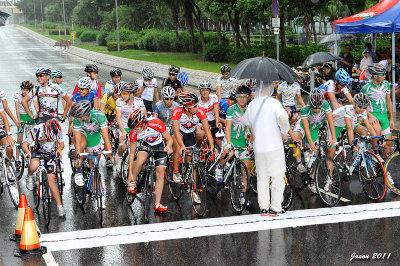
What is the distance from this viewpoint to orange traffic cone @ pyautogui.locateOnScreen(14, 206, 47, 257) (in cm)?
731

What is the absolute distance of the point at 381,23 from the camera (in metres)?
16.9

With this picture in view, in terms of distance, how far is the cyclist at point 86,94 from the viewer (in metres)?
10.4

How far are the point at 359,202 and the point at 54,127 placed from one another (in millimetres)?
5309

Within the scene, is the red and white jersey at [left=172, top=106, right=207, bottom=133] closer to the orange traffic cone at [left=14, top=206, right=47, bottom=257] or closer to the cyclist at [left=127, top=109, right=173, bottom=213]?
the cyclist at [left=127, top=109, right=173, bottom=213]

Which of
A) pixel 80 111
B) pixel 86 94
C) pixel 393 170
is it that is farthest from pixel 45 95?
pixel 393 170

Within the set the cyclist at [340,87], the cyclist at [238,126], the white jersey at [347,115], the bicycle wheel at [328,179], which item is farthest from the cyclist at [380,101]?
the cyclist at [238,126]

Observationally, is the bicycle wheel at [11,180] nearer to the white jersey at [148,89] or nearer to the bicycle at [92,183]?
the bicycle at [92,183]

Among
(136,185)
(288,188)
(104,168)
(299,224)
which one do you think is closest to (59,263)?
(136,185)

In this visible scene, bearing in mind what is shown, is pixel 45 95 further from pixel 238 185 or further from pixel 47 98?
pixel 238 185

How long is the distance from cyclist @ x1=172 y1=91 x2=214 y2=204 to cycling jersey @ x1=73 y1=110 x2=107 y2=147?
4.05 ft

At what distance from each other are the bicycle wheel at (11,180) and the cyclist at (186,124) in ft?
9.43

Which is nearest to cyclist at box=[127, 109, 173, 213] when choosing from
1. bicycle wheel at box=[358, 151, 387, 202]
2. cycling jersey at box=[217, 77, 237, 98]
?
bicycle wheel at box=[358, 151, 387, 202]

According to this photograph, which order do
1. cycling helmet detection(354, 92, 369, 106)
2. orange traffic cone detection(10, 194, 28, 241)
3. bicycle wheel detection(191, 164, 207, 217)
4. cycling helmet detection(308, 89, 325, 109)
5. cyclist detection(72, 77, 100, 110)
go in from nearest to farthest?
1. orange traffic cone detection(10, 194, 28, 241)
2. bicycle wheel detection(191, 164, 207, 217)
3. cycling helmet detection(308, 89, 325, 109)
4. cycling helmet detection(354, 92, 369, 106)
5. cyclist detection(72, 77, 100, 110)

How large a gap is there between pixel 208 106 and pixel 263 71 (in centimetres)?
292
